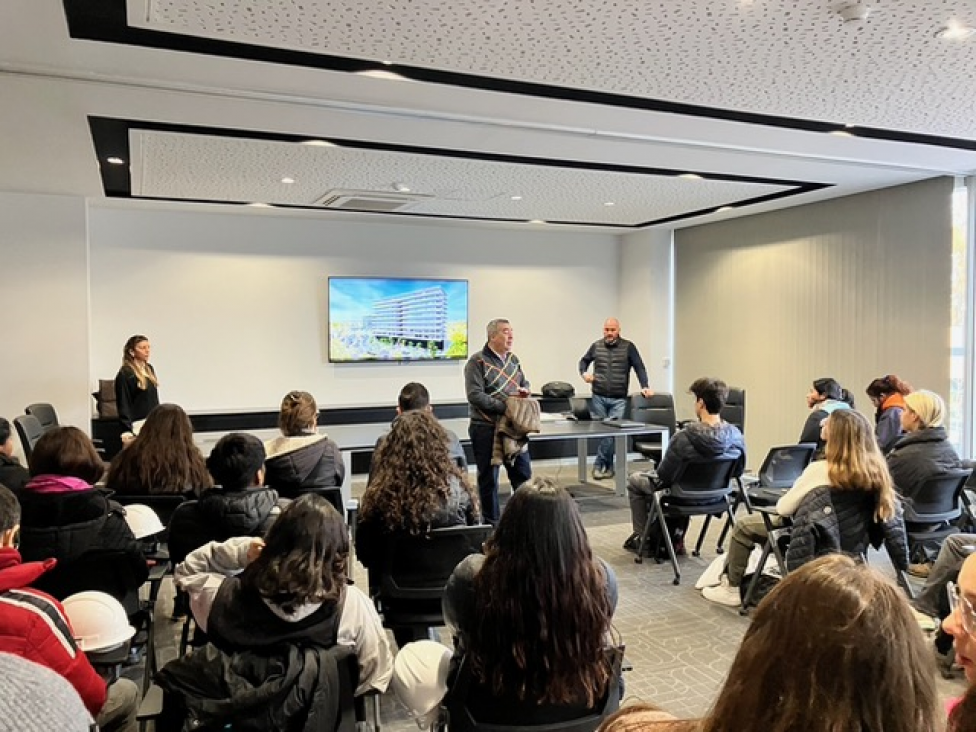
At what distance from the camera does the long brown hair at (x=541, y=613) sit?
177 centimetres

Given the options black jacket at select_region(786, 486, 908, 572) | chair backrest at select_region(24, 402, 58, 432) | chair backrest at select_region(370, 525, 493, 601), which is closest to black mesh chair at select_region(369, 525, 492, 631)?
chair backrest at select_region(370, 525, 493, 601)

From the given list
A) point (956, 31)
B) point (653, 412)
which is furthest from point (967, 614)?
point (653, 412)

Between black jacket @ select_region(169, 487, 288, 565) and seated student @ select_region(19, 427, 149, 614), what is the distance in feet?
0.68

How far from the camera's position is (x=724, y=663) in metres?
3.42

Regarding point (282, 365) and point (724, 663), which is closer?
point (724, 663)

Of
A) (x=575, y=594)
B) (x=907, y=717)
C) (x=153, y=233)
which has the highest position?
(x=153, y=233)

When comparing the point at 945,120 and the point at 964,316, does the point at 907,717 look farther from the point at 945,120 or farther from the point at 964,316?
the point at 964,316

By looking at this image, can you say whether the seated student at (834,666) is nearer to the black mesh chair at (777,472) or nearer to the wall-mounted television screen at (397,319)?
the black mesh chair at (777,472)

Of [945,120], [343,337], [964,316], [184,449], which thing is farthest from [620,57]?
[343,337]

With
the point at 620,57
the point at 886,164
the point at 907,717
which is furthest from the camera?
the point at 886,164

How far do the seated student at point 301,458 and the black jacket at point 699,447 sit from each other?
1.95 m

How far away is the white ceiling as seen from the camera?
2945 mm

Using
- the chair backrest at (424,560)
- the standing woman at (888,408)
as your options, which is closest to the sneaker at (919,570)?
the standing woman at (888,408)

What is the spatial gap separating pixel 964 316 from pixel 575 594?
5643 mm
